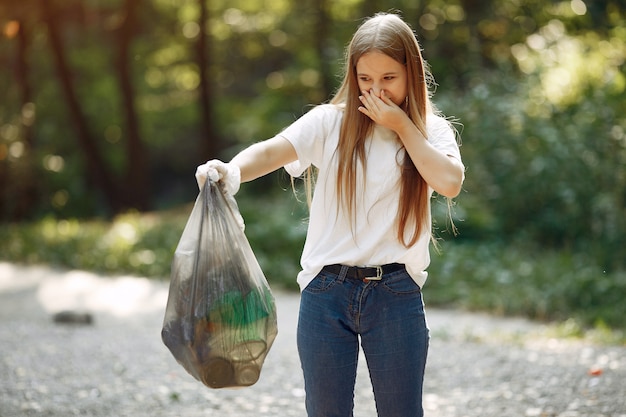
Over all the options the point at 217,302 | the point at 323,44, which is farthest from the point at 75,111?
the point at 217,302

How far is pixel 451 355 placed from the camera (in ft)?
21.1

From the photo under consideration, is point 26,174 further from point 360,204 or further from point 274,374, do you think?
point 360,204

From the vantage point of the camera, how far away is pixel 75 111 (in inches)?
648

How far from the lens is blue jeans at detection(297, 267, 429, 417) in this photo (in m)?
2.65

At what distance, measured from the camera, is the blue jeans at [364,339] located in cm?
265

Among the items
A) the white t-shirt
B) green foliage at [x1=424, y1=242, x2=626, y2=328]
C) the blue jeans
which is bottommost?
green foliage at [x1=424, y1=242, x2=626, y2=328]

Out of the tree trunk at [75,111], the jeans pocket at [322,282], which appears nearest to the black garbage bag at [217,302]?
the jeans pocket at [322,282]

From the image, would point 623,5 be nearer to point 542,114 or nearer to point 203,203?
point 542,114

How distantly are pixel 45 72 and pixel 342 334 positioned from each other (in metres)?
18.7

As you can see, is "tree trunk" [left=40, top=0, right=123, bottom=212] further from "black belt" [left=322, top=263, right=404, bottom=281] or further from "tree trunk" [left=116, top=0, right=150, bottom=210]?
"black belt" [left=322, top=263, right=404, bottom=281]

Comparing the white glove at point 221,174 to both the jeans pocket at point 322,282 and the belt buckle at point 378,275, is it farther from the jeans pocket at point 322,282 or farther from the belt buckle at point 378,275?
the belt buckle at point 378,275

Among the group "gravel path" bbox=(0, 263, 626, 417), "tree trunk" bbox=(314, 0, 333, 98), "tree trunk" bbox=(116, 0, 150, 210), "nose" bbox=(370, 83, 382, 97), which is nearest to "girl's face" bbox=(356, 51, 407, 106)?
"nose" bbox=(370, 83, 382, 97)

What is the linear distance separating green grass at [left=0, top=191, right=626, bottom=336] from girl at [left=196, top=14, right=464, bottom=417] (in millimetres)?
3975

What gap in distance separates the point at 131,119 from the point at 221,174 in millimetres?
14490
